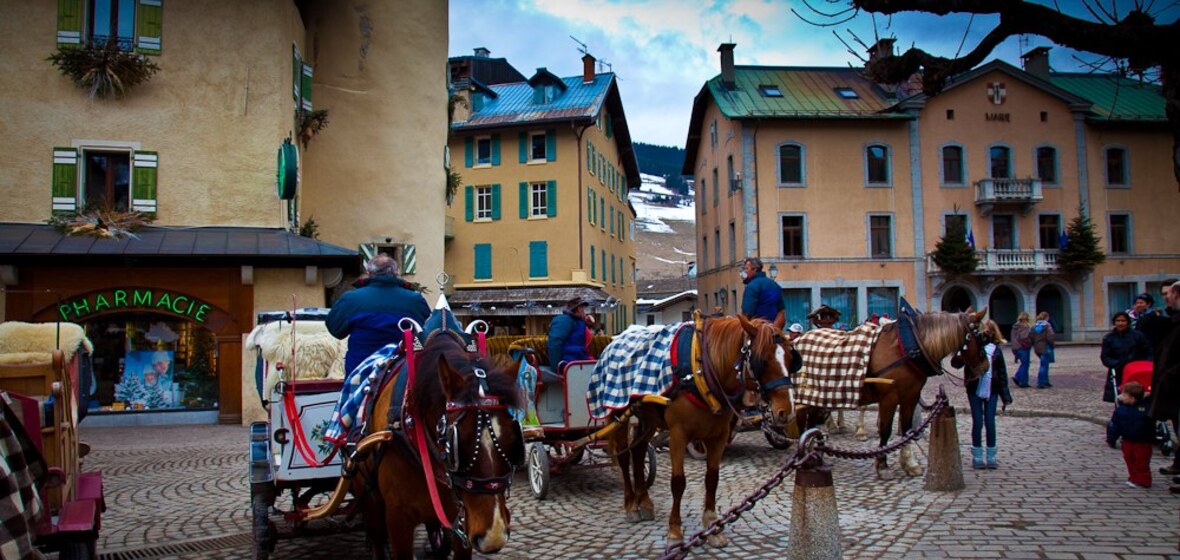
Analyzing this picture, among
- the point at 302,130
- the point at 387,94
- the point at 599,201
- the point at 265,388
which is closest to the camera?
the point at 265,388

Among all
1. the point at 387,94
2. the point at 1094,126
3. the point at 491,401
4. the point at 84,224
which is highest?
the point at 1094,126

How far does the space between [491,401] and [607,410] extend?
358cm

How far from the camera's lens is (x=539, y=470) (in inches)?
310

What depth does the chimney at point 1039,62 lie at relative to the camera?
4016cm

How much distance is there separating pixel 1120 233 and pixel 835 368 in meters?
37.6

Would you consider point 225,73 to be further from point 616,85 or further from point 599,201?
point 616,85

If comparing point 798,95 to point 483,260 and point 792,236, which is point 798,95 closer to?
point 792,236

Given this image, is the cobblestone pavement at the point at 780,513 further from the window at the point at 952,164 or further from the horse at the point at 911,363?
the window at the point at 952,164

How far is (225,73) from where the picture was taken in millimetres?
16312

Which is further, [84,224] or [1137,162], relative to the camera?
[1137,162]

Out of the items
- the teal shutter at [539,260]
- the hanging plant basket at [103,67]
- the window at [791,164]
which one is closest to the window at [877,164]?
the window at [791,164]

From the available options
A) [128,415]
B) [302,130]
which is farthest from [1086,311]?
[128,415]

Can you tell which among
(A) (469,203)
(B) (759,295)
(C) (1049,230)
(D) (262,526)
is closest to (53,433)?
(D) (262,526)

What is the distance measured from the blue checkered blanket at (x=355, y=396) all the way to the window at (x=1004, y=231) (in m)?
38.7
